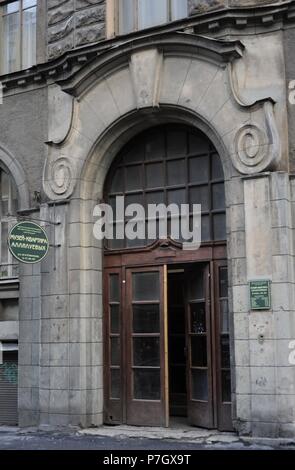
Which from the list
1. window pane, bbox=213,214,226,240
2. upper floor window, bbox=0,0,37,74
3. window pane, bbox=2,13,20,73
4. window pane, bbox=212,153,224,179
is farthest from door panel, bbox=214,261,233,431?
window pane, bbox=2,13,20,73

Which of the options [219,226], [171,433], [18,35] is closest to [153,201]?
[219,226]

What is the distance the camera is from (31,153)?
13164 mm

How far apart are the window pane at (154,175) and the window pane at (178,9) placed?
2.68 metres

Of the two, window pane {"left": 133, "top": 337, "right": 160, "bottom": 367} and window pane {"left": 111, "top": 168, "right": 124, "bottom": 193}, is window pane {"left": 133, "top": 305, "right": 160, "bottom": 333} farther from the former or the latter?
window pane {"left": 111, "top": 168, "right": 124, "bottom": 193}

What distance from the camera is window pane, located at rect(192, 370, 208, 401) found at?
1148 centimetres

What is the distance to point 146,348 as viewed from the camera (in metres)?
12.0

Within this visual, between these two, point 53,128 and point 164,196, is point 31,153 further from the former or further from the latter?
point 164,196

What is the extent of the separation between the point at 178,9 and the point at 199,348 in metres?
6.08

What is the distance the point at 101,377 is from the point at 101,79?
5432mm

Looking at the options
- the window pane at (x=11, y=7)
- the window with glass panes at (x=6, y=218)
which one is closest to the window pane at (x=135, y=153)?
the window with glass panes at (x=6, y=218)

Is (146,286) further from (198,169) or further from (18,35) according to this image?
(18,35)

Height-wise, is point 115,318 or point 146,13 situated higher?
A: point 146,13

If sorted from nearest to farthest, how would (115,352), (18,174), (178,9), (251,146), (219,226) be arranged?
(251,146) → (219,226) → (178,9) → (115,352) → (18,174)

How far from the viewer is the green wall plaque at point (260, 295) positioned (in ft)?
33.9
